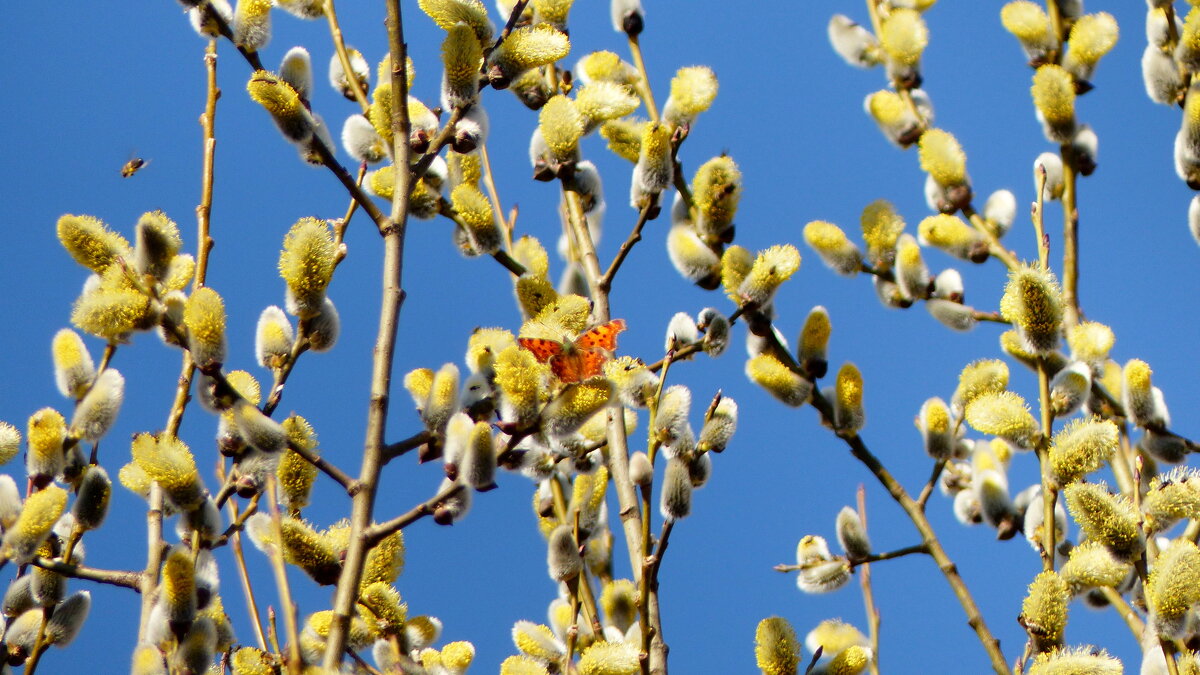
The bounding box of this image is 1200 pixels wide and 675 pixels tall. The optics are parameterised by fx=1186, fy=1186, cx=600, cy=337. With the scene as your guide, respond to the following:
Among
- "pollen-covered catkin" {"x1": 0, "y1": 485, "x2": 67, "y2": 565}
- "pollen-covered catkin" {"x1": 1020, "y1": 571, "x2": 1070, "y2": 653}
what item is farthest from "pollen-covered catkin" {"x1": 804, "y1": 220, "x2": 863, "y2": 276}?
"pollen-covered catkin" {"x1": 0, "y1": 485, "x2": 67, "y2": 565}

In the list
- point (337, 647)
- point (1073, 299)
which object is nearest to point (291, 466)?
point (337, 647)

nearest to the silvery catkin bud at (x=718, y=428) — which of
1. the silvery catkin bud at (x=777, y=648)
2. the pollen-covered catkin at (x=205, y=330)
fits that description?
the silvery catkin bud at (x=777, y=648)

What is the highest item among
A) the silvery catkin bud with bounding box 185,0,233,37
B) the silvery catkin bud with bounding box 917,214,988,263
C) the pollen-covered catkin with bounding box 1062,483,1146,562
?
the silvery catkin bud with bounding box 185,0,233,37

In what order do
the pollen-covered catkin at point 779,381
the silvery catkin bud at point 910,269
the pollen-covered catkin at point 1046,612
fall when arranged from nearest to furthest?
the pollen-covered catkin at point 1046,612 < the pollen-covered catkin at point 779,381 < the silvery catkin bud at point 910,269

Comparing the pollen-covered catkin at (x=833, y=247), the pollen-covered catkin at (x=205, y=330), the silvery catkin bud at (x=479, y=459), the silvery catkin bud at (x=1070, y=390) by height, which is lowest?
the silvery catkin bud at (x=479, y=459)

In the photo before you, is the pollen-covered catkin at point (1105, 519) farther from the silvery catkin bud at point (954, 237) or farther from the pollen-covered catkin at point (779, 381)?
the silvery catkin bud at point (954, 237)

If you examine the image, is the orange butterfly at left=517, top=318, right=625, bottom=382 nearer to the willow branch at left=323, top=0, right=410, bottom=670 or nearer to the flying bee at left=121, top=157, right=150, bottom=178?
the willow branch at left=323, top=0, right=410, bottom=670

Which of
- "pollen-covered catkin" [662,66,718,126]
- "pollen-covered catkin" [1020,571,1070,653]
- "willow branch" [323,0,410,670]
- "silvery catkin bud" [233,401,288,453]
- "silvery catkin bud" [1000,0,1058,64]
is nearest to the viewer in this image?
"willow branch" [323,0,410,670]

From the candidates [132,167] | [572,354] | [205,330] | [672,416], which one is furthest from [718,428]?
[132,167]

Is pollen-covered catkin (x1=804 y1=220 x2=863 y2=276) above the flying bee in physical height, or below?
below
